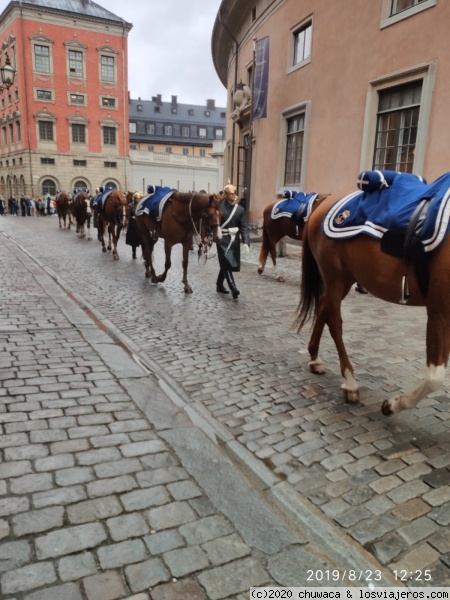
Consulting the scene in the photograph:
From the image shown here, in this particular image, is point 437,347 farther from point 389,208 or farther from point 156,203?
point 156,203

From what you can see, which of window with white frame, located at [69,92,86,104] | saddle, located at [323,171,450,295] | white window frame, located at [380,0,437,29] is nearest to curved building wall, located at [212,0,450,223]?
white window frame, located at [380,0,437,29]

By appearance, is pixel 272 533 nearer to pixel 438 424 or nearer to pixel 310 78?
pixel 438 424

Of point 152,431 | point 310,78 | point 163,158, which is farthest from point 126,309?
point 163,158

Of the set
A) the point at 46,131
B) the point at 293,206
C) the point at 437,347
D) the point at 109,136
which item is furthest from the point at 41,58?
the point at 437,347

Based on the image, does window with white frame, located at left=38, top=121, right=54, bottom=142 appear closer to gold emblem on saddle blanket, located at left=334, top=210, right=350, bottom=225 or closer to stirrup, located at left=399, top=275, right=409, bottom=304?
gold emblem on saddle blanket, located at left=334, top=210, right=350, bottom=225

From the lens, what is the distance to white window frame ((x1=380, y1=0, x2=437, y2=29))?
1060 cm

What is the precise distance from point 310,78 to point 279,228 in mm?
8283

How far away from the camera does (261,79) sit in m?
18.1

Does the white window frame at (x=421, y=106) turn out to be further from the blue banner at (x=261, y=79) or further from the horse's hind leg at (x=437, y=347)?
the horse's hind leg at (x=437, y=347)

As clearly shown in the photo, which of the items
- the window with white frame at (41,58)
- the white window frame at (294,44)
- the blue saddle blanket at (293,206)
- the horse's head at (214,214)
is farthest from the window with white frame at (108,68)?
the horse's head at (214,214)

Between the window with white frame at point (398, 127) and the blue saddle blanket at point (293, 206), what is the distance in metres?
3.64

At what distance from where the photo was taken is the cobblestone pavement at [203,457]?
2096mm

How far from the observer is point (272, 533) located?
7.45ft

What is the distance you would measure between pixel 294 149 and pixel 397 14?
20.8ft
